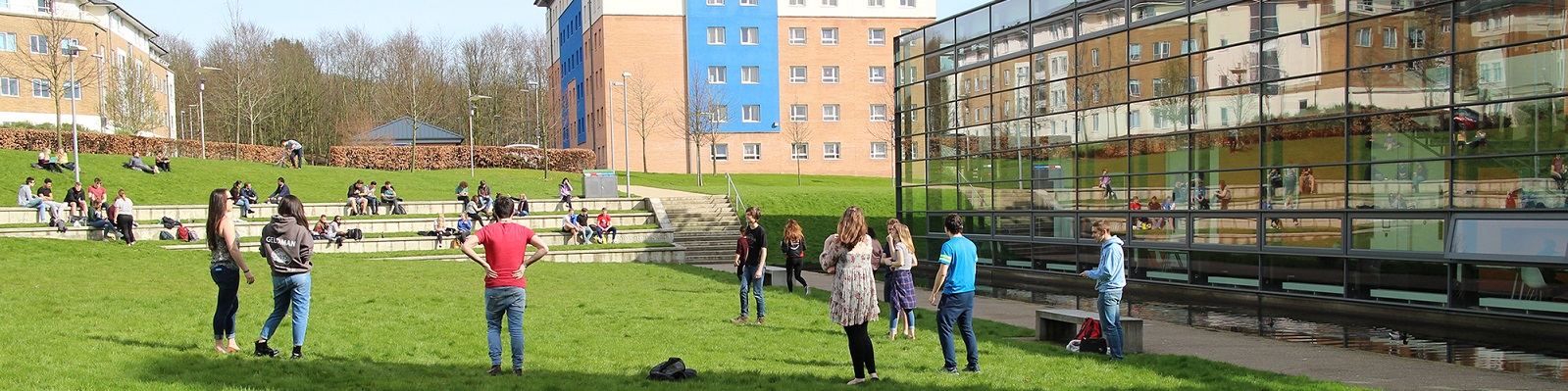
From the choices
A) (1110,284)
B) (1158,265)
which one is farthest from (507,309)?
(1158,265)

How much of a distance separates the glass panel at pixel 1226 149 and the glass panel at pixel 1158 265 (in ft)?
5.93

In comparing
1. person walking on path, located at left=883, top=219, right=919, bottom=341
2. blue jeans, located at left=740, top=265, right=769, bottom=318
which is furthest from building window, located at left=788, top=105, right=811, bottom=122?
person walking on path, located at left=883, top=219, right=919, bottom=341

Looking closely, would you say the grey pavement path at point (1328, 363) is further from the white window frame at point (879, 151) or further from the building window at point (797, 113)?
the white window frame at point (879, 151)

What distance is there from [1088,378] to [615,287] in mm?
12941

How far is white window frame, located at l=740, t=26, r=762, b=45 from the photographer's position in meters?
68.6

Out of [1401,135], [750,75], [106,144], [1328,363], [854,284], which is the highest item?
[750,75]

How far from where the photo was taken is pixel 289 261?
9.50 metres

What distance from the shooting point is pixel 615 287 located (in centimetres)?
2194

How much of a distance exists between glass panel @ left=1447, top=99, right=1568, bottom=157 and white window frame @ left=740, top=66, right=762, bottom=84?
172 feet

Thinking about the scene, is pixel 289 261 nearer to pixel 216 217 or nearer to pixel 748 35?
pixel 216 217

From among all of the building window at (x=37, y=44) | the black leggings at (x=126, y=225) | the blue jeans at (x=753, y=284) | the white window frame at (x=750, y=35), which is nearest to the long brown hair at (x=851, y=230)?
the blue jeans at (x=753, y=284)

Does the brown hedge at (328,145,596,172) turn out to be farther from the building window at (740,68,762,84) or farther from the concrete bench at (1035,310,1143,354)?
the concrete bench at (1035,310,1143,354)

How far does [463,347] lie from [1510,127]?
46.5 ft

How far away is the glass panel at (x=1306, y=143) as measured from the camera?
1977 cm
